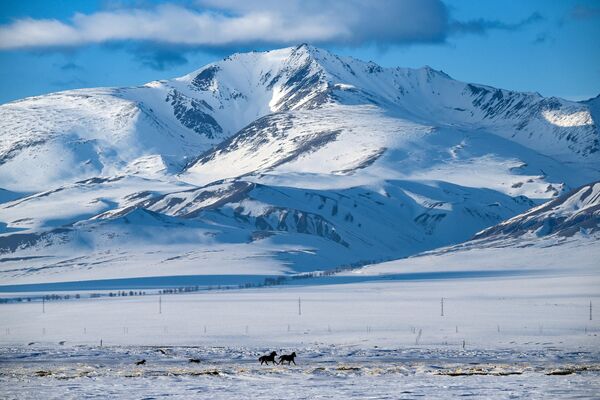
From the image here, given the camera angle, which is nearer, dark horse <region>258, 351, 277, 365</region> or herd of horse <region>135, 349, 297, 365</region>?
herd of horse <region>135, 349, 297, 365</region>

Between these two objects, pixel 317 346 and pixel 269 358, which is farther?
pixel 317 346

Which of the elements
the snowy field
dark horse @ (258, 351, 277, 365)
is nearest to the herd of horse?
dark horse @ (258, 351, 277, 365)

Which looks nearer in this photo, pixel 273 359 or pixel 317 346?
pixel 273 359

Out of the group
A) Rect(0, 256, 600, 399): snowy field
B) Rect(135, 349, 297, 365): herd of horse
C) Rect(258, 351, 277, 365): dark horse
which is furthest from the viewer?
Rect(258, 351, 277, 365): dark horse

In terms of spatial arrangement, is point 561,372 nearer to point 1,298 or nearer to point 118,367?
point 118,367

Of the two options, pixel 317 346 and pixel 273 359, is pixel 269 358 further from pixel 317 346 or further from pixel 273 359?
pixel 317 346

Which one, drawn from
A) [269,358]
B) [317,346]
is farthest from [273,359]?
[317,346]

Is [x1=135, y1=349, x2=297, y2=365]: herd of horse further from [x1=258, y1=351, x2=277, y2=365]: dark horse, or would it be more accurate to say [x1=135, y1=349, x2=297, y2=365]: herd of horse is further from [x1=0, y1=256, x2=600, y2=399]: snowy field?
[x1=0, y1=256, x2=600, y2=399]: snowy field

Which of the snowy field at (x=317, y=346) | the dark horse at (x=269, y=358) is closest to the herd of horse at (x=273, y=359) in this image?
the dark horse at (x=269, y=358)

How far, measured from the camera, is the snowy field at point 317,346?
49062mm

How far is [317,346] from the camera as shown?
7494 cm

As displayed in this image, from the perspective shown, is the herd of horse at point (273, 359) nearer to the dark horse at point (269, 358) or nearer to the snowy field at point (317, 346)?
the dark horse at point (269, 358)

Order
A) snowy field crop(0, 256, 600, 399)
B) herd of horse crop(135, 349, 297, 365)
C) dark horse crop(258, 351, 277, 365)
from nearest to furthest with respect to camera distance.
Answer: snowy field crop(0, 256, 600, 399)
herd of horse crop(135, 349, 297, 365)
dark horse crop(258, 351, 277, 365)

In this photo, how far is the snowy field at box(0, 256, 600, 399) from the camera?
4906cm
